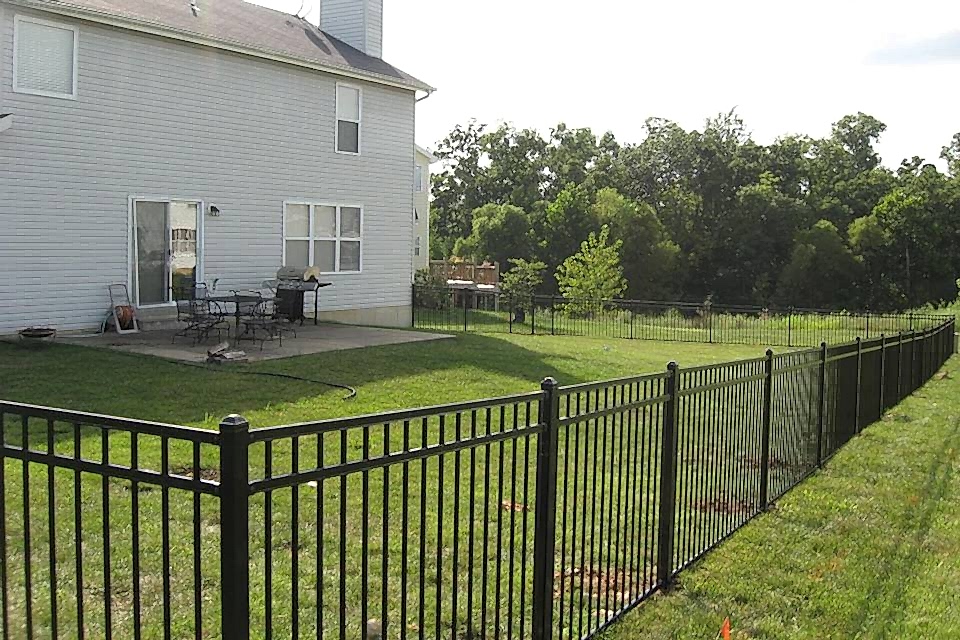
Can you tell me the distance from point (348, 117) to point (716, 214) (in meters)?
49.0

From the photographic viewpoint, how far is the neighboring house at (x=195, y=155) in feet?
44.7

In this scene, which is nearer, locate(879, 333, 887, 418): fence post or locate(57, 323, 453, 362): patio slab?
locate(879, 333, 887, 418): fence post

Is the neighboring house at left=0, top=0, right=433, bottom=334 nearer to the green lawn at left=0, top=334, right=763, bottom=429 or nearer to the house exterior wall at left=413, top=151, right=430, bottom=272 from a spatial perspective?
the green lawn at left=0, top=334, right=763, bottom=429

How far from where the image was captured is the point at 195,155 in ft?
52.7

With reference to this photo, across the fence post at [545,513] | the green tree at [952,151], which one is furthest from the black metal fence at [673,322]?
the green tree at [952,151]

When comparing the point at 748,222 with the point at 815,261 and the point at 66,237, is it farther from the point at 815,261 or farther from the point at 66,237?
the point at 66,237

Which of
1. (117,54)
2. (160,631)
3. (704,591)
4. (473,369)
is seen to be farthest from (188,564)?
(117,54)

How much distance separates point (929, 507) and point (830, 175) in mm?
61837

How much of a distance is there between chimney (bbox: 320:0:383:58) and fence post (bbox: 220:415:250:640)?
19.8 meters

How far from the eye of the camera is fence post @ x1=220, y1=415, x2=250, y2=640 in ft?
7.98

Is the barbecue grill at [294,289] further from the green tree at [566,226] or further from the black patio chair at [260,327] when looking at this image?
the green tree at [566,226]

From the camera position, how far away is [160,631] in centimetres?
Result: 396

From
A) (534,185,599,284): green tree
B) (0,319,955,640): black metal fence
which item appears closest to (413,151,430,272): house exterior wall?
(534,185,599,284): green tree

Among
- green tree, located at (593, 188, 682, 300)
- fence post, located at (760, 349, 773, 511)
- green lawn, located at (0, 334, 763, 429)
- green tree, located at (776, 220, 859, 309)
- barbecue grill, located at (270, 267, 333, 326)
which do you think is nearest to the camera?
fence post, located at (760, 349, 773, 511)
